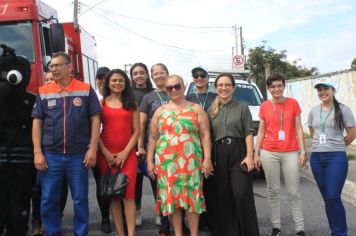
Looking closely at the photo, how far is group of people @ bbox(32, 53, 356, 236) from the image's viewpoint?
4605 millimetres

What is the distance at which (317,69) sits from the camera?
4112cm

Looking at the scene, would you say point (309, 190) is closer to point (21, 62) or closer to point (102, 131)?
point (102, 131)

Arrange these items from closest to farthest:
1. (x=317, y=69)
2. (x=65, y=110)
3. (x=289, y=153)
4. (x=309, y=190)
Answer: (x=65, y=110) → (x=289, y=153) → (x=309, y=190) → (x=317, y=69)

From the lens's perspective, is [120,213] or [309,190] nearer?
[120,213]

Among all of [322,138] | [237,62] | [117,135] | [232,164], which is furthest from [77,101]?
[237,62]

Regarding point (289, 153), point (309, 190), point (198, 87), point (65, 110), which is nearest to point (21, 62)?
point (65, 110)

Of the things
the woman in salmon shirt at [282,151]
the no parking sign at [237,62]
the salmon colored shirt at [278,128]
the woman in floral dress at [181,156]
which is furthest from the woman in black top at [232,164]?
the no parking sign at [237,62]

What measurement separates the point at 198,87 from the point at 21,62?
77.4 inches

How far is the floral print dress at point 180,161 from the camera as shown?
4.61m

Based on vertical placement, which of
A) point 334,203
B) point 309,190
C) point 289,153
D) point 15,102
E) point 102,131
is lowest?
point 309,190

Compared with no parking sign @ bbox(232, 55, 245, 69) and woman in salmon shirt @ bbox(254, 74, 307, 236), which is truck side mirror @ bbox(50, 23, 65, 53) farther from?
no parking sign @ bbox(232, 55, 245, 69)

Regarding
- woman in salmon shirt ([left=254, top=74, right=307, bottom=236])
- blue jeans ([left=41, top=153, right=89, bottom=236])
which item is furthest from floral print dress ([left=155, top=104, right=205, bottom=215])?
woman in salmon shirt ([left=254, top=74, right=307, bottom=236])

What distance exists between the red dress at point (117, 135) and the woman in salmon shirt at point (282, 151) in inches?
57.7

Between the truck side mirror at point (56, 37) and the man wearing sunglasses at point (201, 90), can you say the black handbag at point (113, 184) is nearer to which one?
the man wearing sunglasses at point (201, 90)
